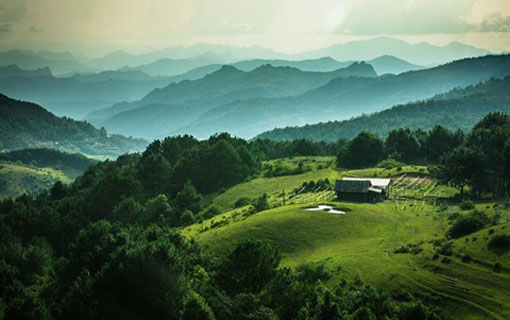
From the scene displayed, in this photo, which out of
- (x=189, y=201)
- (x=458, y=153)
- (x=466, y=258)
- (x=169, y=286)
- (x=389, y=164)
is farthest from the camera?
(x=389, y=164)

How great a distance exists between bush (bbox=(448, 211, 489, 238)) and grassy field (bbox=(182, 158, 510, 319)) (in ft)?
6.11

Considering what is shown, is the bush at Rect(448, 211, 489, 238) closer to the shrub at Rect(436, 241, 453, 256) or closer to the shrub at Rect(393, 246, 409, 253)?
the shrub at Rect(436, 241, 453, 256)

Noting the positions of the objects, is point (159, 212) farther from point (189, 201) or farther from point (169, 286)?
point (169, 286)

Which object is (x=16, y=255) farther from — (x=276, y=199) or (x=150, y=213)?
(x=276, y=199)

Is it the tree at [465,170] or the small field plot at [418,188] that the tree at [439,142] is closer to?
the small field plot at [418,188]

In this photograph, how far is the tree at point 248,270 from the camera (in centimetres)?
4634

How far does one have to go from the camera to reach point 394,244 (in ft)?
198

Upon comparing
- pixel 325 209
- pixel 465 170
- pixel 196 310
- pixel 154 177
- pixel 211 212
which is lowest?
pixel 196 310

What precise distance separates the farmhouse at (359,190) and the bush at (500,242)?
3229 cm

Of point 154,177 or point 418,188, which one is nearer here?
point 418,188

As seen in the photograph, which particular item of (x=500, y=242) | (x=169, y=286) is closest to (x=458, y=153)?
(x=500, y=242)

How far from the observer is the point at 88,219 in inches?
4328

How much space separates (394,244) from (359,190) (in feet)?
83.1

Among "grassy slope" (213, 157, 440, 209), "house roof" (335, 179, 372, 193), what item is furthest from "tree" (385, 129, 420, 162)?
"house roof" (335, 179, 372, 193)
